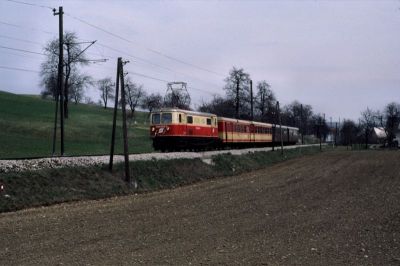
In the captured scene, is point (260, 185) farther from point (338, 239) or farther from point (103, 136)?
point (103, 136)

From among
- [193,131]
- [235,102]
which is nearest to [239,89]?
[235,102]

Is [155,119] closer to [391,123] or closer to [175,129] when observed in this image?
[175,129]

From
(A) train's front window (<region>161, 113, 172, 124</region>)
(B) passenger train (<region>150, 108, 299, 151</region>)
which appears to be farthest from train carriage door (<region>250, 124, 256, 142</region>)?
(A) train's front window (<region>161, 113, 172, 124</region>)

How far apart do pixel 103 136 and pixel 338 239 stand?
180ft

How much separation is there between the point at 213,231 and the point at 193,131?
26.8 metres

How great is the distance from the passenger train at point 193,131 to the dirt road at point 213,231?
53.5 ft

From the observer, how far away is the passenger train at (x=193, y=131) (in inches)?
1412

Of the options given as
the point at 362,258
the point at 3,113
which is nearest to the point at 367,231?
the point at 362,258

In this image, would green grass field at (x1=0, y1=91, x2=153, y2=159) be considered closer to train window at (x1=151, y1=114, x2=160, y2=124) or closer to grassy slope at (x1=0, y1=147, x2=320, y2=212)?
train window at (x1=151, y1=114, x2=160, y2=124)

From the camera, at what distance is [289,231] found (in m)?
11.7

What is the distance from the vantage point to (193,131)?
38.5m

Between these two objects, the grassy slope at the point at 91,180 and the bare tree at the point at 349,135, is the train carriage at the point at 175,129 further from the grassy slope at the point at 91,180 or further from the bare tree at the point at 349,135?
the bare tree at the point at 349,135

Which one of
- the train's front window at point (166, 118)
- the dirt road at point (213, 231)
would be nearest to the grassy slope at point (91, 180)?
the dirt road at point (213, 231)

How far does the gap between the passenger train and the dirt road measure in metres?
16.3
